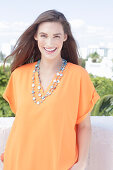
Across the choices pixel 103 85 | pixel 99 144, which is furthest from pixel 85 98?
pixel 103 85

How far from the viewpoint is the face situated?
1323mm

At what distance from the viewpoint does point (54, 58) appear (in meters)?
1.42

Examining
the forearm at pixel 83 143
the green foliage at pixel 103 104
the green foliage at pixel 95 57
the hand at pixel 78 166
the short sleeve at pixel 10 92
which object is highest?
the short sleeve at pixel 10 92

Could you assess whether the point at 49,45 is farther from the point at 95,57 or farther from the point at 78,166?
the point at 95,57

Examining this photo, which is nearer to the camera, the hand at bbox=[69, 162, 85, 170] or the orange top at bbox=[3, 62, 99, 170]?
the orange top at bbox=[3, 62, 99, 170]

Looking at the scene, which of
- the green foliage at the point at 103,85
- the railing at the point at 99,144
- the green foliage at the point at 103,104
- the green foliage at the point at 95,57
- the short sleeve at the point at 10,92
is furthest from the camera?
the green foliage at the point at 95,57

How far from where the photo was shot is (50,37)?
132cm

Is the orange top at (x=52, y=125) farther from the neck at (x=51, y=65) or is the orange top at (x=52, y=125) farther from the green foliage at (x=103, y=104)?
the green foliage at (x=103, y=104)

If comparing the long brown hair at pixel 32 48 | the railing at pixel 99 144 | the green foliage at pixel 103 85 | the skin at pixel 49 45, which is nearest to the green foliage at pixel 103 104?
the railing at pixel 99 144

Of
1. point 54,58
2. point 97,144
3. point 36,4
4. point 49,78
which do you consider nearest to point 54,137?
point 49,78

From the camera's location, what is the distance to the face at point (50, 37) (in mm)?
1323

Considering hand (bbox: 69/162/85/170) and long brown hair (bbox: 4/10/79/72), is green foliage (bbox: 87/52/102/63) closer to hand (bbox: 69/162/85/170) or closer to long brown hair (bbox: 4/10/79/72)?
long brown hair (bbox: 4/10/79/72)

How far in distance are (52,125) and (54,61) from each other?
0.36 metres

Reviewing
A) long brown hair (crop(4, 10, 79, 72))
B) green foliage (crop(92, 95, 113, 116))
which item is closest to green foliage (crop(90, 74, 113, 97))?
green foliage (crop(92, 95, 113, 116))
